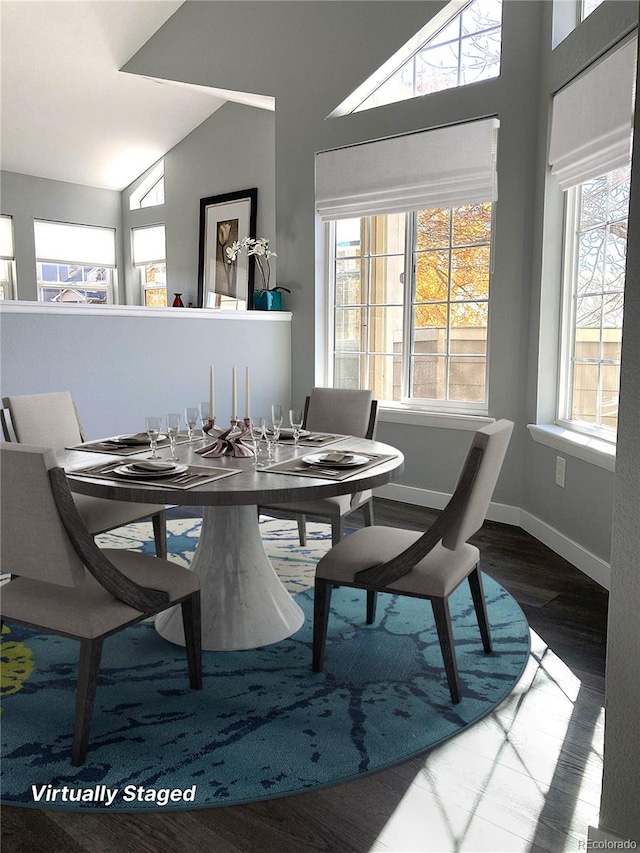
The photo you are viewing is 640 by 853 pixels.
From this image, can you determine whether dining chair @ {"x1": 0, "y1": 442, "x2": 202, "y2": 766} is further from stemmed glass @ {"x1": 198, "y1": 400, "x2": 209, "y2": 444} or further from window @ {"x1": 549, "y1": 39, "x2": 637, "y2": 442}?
window @ {"x1": 549, "y1": 39, "x2": 637, "y2": 442}

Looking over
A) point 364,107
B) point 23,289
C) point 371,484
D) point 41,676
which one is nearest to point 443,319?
point 364,107

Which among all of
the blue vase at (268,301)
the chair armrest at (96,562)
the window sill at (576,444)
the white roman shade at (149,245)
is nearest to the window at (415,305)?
the blue vase at (268,301)

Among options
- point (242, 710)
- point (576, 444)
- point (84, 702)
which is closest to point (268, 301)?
point (576, 444)

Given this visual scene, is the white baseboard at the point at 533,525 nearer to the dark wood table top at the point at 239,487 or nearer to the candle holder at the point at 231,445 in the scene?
the dark wood table top at the point at 239,487

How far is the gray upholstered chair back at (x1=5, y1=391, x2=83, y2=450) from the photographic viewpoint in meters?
3.04

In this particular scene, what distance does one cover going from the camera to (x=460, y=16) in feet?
13.7

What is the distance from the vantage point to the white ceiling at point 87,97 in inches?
209

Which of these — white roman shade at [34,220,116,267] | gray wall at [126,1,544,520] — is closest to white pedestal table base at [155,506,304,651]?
gray wall at [126,1,544,520]

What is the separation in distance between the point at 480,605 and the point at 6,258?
622 centimetres

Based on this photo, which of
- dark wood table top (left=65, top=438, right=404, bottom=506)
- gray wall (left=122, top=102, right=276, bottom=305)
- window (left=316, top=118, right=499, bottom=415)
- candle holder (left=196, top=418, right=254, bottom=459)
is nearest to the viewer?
dark wood table top (left=65, top=438, right=404, bottom=506)

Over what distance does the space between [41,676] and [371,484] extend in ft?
4.21

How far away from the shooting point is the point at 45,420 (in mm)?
3125

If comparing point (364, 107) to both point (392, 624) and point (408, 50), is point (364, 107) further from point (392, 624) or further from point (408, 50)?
point (392, 624)

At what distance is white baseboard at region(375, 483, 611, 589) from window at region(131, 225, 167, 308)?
373cm
